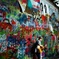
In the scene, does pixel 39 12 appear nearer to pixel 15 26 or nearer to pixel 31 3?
pixel 31 3

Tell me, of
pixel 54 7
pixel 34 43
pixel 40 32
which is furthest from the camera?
pixel 54 7

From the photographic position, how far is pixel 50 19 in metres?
3.06

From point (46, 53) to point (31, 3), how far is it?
92 cm

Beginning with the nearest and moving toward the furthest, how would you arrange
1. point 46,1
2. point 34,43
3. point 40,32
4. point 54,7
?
point 34,43
point 40,32
point 46,1
point 54,7

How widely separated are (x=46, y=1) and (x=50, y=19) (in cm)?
37

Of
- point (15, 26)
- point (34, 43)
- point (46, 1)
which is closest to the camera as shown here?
point (15, 26)

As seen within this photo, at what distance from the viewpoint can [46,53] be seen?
275 centimetres

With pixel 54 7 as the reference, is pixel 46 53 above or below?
below

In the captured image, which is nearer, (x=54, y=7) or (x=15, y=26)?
(x=15, y=26)

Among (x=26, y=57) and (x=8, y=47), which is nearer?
(x=8, y=47)

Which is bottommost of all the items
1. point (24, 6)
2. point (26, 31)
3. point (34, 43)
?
point (34, 43)

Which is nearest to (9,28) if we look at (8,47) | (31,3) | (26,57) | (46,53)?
(8,47)

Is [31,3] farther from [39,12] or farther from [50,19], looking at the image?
[50,19]

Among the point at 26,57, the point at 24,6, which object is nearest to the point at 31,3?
the point at 24,6
